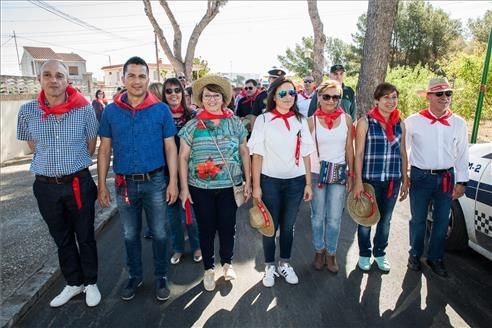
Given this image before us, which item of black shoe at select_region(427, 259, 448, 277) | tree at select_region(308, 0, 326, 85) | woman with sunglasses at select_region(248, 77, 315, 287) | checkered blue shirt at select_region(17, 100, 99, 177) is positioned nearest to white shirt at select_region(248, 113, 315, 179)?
woman with sunglasses at select_region(248, 77, 315, 287)

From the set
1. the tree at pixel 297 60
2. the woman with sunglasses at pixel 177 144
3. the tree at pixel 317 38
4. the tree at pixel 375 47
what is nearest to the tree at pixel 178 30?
the tree at pixel 317 38

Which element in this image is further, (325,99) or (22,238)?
(22,238)

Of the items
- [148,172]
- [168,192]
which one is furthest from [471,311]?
[148,172]

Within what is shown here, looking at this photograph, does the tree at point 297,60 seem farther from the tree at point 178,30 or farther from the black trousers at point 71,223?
the black trousers at point 71,223

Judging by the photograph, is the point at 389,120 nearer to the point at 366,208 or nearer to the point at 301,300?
the point at 366,208

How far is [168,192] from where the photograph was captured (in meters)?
3.13

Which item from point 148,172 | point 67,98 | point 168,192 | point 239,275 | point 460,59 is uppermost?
point 460,59

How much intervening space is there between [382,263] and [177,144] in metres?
2.47

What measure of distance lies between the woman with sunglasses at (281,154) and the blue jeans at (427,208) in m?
1.12

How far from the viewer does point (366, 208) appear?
3.49 metres

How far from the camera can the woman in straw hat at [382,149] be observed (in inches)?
132

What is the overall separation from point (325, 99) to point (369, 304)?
1898 mm

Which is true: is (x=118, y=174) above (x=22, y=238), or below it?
above

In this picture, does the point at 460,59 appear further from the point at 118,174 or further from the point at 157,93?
the point at 118,174
